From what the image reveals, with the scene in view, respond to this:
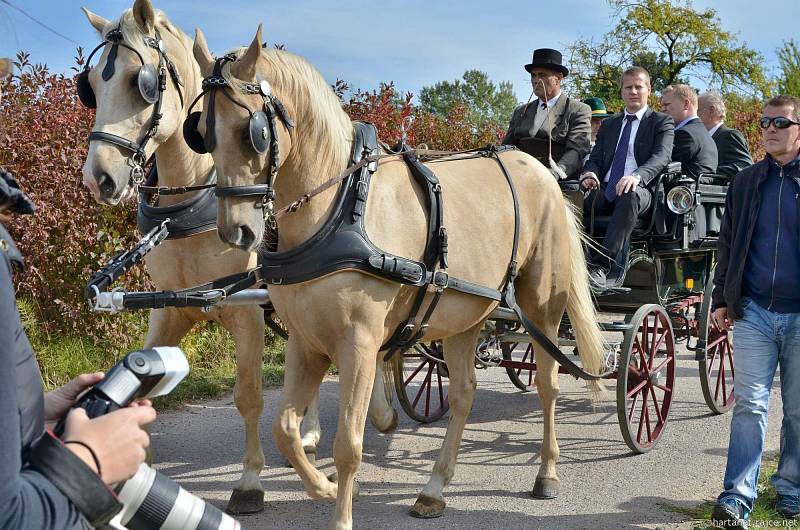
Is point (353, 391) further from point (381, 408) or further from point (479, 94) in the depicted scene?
point (479, 94)

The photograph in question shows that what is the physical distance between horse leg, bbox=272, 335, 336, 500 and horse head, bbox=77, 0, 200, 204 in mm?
1137

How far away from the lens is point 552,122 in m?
6.38

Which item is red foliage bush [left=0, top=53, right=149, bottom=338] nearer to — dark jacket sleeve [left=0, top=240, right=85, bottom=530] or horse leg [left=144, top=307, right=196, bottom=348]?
horse leg [left=144, top=307, right=196, bottom=348]

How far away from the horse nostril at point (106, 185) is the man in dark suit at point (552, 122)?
3.60m

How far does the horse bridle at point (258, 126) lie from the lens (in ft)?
10.3

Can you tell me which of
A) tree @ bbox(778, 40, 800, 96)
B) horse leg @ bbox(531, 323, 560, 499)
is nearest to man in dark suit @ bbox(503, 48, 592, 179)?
horse leg @ bbox(531, 323, 560, 499)

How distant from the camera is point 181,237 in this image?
161 inches

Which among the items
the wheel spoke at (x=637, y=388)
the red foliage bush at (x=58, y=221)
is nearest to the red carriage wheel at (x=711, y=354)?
the wheel spoke at (x=637, y=388)

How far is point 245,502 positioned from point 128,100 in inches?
85.3

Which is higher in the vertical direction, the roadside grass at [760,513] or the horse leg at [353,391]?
the horse leg at [353,391]

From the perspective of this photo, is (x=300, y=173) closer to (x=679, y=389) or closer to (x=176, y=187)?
(x=176, y=187)

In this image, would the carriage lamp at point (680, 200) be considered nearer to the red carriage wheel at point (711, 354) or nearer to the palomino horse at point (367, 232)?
the red carriage wheel at point (711, 354)

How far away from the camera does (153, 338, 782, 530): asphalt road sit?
4.29m

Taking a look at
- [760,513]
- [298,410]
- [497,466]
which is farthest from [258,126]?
[760,513]
